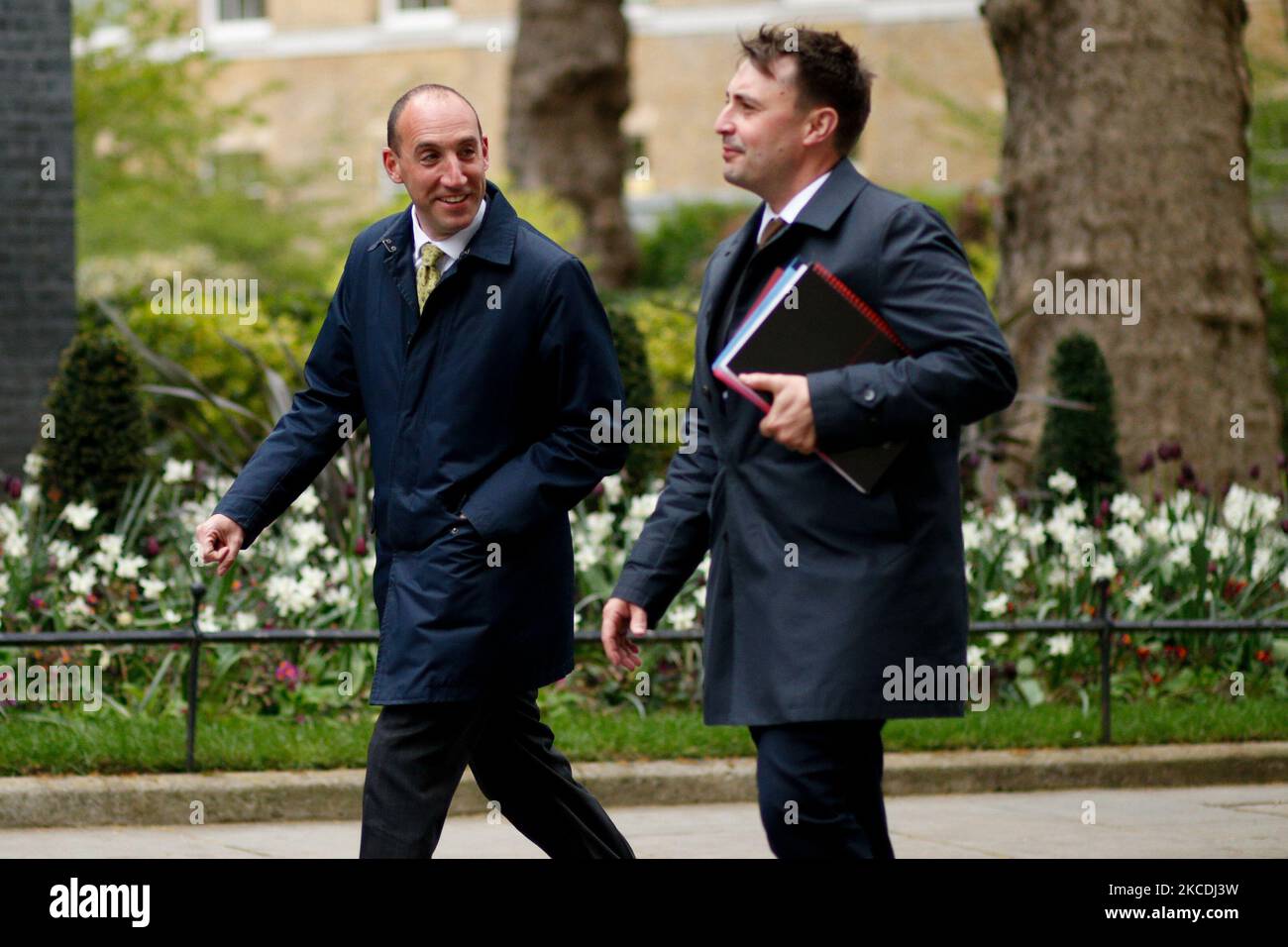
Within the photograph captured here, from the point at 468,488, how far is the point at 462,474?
0.04 meters

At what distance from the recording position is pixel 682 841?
655 cm

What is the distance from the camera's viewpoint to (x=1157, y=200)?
11.0 metres

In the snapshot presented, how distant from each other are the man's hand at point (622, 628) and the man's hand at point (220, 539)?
2.86 feet

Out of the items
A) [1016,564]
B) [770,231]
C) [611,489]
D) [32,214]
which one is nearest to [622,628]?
[770,231]

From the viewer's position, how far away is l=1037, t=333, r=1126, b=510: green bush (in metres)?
9.95

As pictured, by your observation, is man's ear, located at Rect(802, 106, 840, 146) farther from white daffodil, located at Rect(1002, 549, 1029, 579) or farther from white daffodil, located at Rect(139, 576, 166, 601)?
white daffodil, located at Rect(1002, 549, 1029, 579)

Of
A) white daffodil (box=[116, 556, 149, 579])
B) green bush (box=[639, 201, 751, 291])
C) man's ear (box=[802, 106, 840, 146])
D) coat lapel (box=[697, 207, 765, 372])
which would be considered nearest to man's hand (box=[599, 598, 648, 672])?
coat lapel (box=[697, 207, 765, 372])

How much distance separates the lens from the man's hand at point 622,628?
4198mm

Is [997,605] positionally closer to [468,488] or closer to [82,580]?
[82,580]

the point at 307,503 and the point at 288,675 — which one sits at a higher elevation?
the point at 307,503

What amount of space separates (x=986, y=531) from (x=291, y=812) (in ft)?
11.7

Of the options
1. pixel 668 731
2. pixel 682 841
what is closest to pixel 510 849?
pixel 682 841

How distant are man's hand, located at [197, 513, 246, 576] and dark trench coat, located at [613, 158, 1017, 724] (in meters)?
1.12
